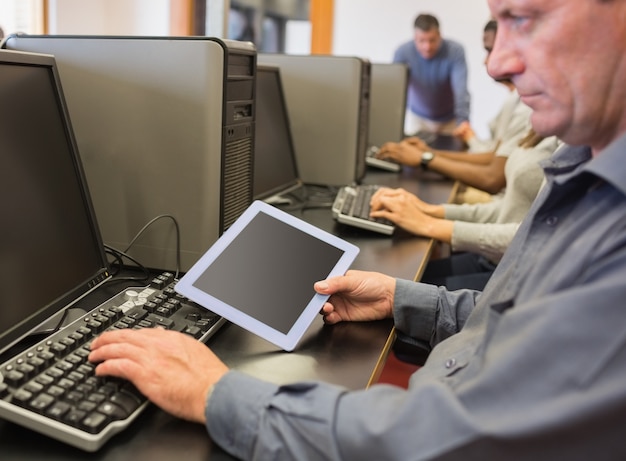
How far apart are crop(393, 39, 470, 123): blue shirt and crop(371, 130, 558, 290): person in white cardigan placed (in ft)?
8.40

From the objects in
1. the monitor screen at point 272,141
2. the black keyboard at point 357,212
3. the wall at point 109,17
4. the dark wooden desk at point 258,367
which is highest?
the wall at point 109,17

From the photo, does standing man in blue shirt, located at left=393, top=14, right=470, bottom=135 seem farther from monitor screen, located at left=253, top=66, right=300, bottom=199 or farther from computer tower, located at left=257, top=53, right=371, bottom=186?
monitor screen, located at left=253, top=66, right=300, bottom=199

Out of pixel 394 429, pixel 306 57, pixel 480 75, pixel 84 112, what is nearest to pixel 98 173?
pixel 84 112

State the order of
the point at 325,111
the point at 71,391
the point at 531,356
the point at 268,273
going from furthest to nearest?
the point at 325,111 → the point at 268,273 → the point at 71,391 → the point at 531,356

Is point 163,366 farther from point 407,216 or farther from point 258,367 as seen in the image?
point 407,216

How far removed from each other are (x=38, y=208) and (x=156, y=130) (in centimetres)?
27

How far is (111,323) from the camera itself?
0.81 meters

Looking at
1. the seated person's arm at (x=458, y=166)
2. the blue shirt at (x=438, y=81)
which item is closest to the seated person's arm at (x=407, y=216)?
the seated person's arm at (x=458, y=166)

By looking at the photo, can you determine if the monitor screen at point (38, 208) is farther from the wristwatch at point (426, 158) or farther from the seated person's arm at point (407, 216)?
the wristwatch at point (426, 158)

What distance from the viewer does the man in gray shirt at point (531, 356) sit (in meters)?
0.54

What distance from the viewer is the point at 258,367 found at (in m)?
0.82

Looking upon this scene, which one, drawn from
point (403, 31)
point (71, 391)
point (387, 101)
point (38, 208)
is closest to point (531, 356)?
point (71, 391)

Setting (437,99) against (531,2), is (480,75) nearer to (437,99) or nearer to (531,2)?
(437,99)

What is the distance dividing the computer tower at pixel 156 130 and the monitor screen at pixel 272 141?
0.52m
